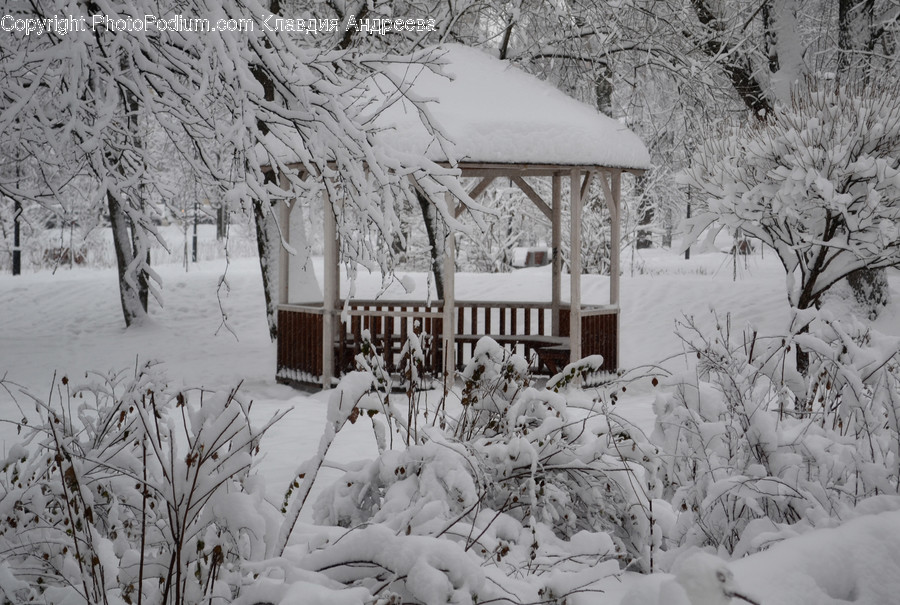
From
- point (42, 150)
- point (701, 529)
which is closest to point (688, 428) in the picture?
point (701, 529)

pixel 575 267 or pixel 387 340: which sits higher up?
pixel 575 267

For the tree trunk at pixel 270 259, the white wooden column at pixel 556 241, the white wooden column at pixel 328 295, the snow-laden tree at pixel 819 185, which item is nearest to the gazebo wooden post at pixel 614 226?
the white wooden column at pixel 556 241

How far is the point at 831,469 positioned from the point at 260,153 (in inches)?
312

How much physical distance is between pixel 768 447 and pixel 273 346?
1050 centimetres

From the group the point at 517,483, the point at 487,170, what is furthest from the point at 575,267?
the point at 517,483

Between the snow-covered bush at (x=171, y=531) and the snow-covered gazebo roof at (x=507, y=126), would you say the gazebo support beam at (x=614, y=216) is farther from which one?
the snow-covered bush at (x=171, y=531)

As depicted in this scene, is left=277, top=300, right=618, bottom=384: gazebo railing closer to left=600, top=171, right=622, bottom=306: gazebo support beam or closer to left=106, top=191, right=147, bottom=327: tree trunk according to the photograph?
left=600, top=171, right=622, bottom=306: gazebo support beam

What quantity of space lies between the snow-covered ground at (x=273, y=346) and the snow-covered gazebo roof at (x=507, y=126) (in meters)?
2.14

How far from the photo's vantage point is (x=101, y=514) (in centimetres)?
311

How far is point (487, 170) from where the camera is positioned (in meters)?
10.0

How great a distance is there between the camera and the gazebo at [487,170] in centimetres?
890

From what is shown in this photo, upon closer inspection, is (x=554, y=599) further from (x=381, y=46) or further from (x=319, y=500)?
(x=381, y=46)

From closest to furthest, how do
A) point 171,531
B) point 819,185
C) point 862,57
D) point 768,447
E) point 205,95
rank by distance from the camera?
1. point 171,531
2. point 768,447
3. point 205,95
4. point 819,185
5. point 862,57

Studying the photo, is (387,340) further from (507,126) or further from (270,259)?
(270,259)
